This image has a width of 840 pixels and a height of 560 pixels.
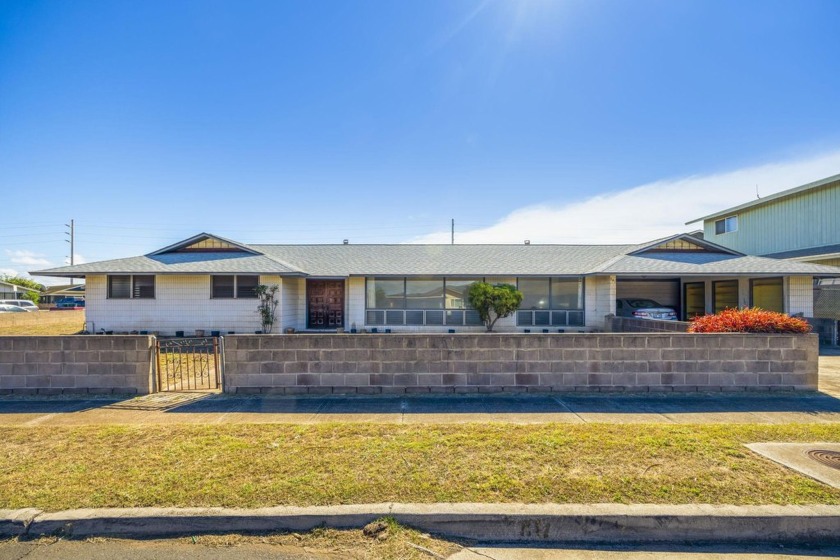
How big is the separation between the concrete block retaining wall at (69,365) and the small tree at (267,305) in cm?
849

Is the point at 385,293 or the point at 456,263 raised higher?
the point at 456,263

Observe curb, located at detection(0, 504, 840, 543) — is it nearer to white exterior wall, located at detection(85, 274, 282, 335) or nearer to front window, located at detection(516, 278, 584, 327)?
white exterior wall, located at detection(85, 274, 282, 335)

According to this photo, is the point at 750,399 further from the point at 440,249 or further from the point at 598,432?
the point at 440,249

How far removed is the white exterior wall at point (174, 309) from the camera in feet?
51.4

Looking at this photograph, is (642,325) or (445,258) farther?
(445,258)

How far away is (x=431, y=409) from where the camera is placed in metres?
6.17

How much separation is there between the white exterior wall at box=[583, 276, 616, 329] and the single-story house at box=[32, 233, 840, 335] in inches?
1.6

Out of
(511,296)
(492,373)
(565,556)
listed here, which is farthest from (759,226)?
(565,556)

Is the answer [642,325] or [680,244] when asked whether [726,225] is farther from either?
[642,325]

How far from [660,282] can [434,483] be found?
21.0 metres

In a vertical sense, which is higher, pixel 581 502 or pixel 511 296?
pixel 511 296

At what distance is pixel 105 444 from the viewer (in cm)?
467

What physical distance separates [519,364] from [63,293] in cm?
5387

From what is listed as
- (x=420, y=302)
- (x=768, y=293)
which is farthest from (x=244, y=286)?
(x=768, y=293)
